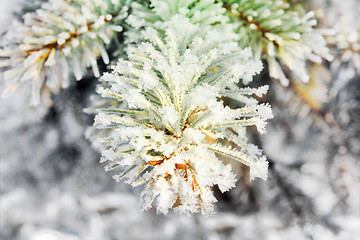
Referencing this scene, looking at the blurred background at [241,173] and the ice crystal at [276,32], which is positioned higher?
the ice crystal at [276,32]

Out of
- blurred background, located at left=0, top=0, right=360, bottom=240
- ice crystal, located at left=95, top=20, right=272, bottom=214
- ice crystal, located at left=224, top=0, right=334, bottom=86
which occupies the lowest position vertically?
blurred background, located at left=0, top=0, right=360, bottom=240

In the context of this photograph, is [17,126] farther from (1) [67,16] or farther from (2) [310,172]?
(2) [310,172]

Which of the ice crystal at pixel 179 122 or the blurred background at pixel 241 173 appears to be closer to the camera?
the ice crystal at pixel 179 122

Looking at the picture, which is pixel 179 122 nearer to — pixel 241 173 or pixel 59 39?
pixel 59 39

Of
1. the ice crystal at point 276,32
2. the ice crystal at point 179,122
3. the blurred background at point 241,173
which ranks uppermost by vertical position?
the ice crystal at point 276,32

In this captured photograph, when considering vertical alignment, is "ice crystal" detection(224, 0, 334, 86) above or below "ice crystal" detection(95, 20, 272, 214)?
above

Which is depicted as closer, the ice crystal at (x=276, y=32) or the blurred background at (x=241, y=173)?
the ice crystal at (x=276, y=32)

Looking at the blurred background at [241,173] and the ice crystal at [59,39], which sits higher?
the ice crystal at [59,39]
